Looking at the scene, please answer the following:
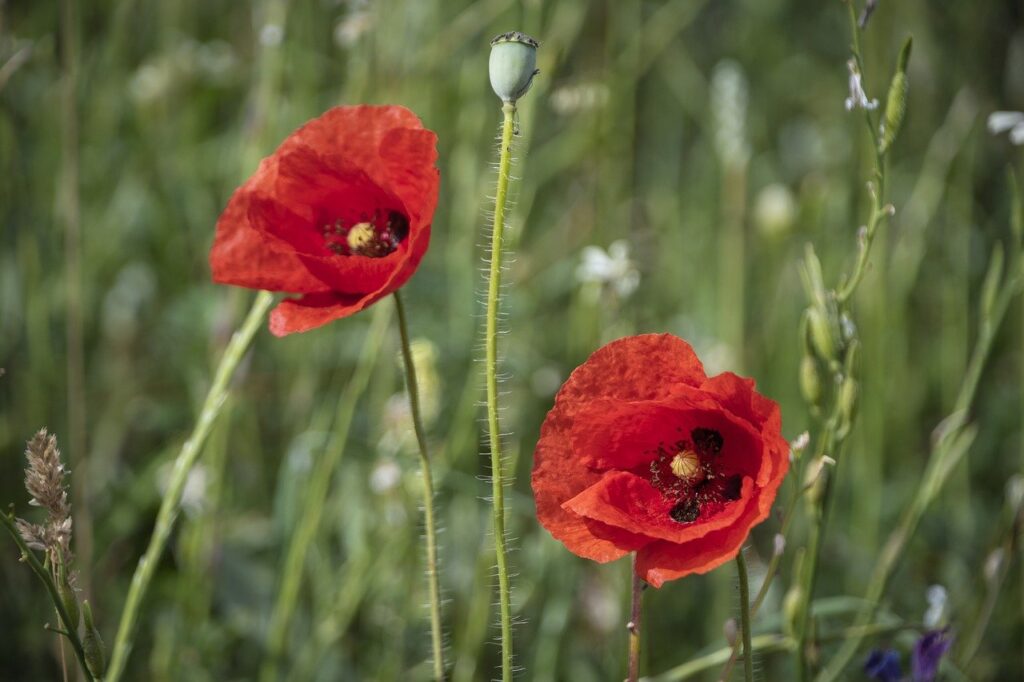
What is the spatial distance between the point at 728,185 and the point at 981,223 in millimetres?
975

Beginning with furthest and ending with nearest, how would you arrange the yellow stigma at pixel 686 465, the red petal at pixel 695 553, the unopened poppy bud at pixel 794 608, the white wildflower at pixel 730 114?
the white wildflower at pixel 730 114
the unopened poppy bud at pixel 794 608
the yellow stigma at pixel 686 465
the red petal at pixel 695 553

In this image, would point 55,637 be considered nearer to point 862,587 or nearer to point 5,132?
point 5,132

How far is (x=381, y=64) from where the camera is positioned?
1.95 meters

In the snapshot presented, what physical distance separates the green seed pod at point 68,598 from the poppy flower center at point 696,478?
445 millimetres

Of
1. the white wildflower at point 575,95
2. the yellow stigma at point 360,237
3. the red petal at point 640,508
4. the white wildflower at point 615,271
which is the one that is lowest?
the red petal at point 640,508

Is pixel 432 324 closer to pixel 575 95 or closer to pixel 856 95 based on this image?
pixel 575 95

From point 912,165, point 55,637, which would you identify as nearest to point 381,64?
point 55,637

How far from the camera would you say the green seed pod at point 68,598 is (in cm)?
78

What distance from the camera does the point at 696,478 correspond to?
916 millimetres

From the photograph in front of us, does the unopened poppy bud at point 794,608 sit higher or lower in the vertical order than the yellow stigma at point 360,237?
lower

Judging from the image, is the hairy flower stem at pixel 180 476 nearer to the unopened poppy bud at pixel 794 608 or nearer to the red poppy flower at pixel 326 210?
the red poppy flower at pixel 326 210

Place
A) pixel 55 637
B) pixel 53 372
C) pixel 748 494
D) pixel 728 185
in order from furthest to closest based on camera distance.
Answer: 1. pixel 728 185
2. pixel 53 372
3. pixel 55 637
4. pixel 748 494

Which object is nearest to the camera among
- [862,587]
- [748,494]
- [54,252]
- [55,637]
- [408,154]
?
[748,494]

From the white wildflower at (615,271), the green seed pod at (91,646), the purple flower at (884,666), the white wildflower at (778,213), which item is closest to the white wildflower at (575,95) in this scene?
the white wildflower at (615,271)
